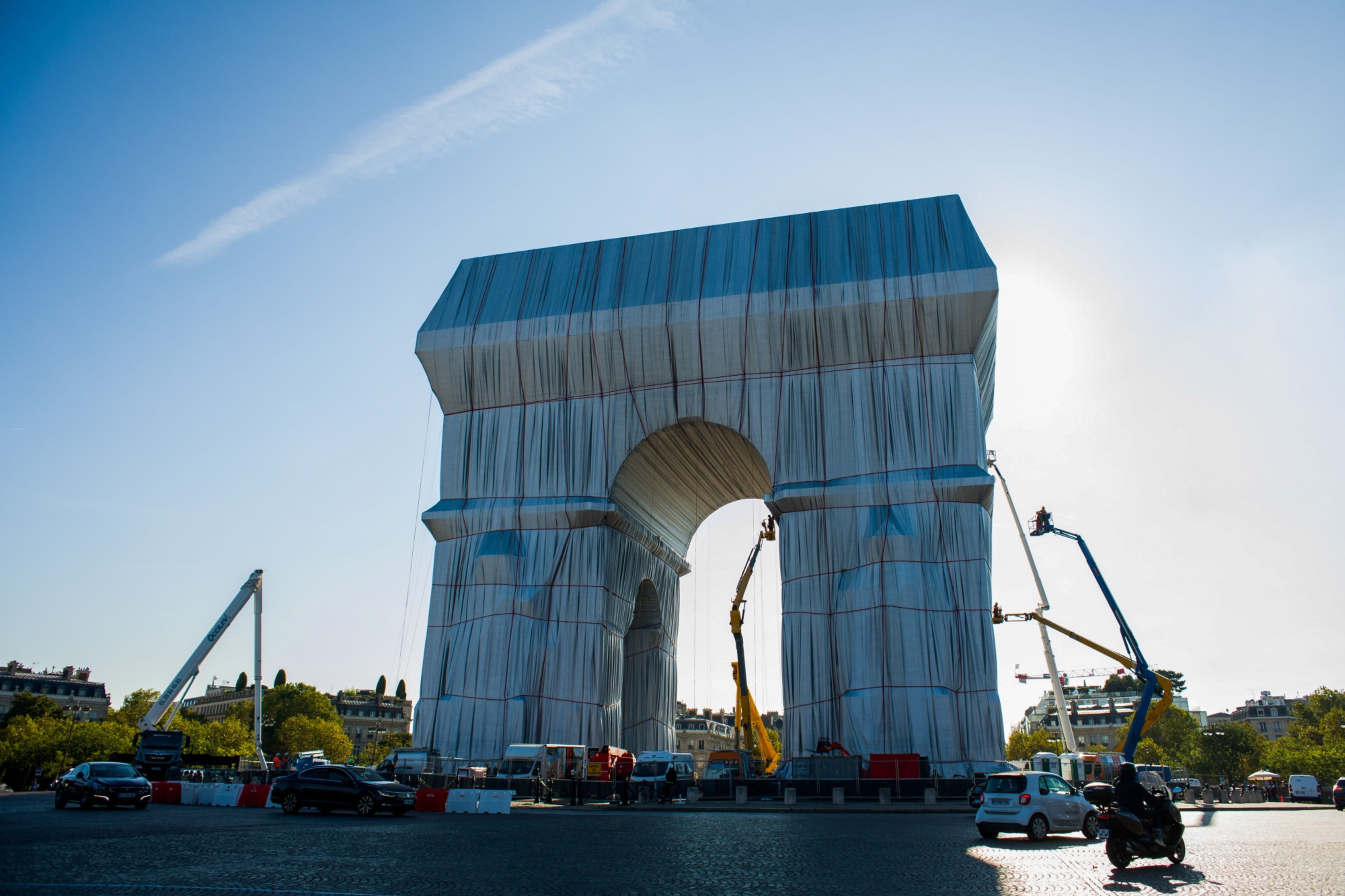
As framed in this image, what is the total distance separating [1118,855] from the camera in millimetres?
10922

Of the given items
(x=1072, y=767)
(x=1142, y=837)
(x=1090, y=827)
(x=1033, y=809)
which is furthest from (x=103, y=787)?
(x=1072, y=767)

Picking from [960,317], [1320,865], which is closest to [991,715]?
[960,317]

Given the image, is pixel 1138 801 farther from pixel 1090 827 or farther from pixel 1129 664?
pixel 1129 664

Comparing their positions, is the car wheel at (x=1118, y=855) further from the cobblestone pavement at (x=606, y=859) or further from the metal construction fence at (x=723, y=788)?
the metal construction fence at (x=723, y=788)

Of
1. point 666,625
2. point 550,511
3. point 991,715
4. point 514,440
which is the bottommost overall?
point 991,715

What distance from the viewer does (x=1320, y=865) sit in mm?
11211

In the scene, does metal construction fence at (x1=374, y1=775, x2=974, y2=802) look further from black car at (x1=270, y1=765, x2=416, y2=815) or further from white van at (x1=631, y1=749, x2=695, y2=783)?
black car at (x1=270, y1=765, x2=416, y2=815)

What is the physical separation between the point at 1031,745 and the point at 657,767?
305 feet

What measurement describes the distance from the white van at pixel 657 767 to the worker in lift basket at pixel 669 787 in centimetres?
123

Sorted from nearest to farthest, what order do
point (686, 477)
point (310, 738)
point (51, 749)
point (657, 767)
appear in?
point (657, 767)
point (686, 477)
point (51, 749)
point (310, 738)

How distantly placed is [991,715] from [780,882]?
23.3 m

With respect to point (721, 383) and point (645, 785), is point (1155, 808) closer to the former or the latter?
point (645, 785)

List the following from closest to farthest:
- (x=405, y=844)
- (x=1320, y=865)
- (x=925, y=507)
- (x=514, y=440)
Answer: (x=1320, y=865), (x=405, y=844), (x=925, y=507), (x=514, y=440)

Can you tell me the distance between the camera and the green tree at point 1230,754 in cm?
8375
